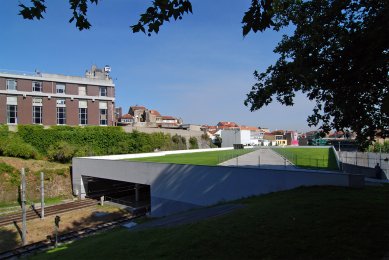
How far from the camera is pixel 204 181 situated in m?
22.9

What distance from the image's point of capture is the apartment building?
4716 cm

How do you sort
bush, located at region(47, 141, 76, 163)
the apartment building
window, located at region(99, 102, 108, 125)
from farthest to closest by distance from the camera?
window, located at region(99, 102, 108, 125), the apartment building, bush, located at region(47, 141, 76, 163)

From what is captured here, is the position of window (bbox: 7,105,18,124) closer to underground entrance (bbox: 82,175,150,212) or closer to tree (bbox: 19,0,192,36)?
underground entrance (bbox: 82,175,150,212)

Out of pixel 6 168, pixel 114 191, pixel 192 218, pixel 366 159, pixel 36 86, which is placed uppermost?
pixel 36 86

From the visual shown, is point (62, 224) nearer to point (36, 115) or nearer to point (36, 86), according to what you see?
point (36, 115)

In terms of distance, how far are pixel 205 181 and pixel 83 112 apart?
35802mm

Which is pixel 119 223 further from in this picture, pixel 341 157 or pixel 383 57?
pixel 383 57

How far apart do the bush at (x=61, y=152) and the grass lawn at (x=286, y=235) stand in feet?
107

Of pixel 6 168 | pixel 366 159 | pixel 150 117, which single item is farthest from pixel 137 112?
pixel 366 159

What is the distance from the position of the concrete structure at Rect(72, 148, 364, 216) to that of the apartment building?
23394 mm

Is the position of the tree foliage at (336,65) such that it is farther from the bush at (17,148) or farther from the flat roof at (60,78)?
the flat roof at (60,78)

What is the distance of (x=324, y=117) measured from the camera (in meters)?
10.9

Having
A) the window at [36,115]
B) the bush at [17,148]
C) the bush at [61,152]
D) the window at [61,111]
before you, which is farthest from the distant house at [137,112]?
the bush at [17,148]

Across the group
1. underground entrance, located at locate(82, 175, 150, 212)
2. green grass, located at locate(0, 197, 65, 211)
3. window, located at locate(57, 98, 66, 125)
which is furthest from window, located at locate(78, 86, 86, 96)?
green grass, located at locate(0, 197, 65, 211)
